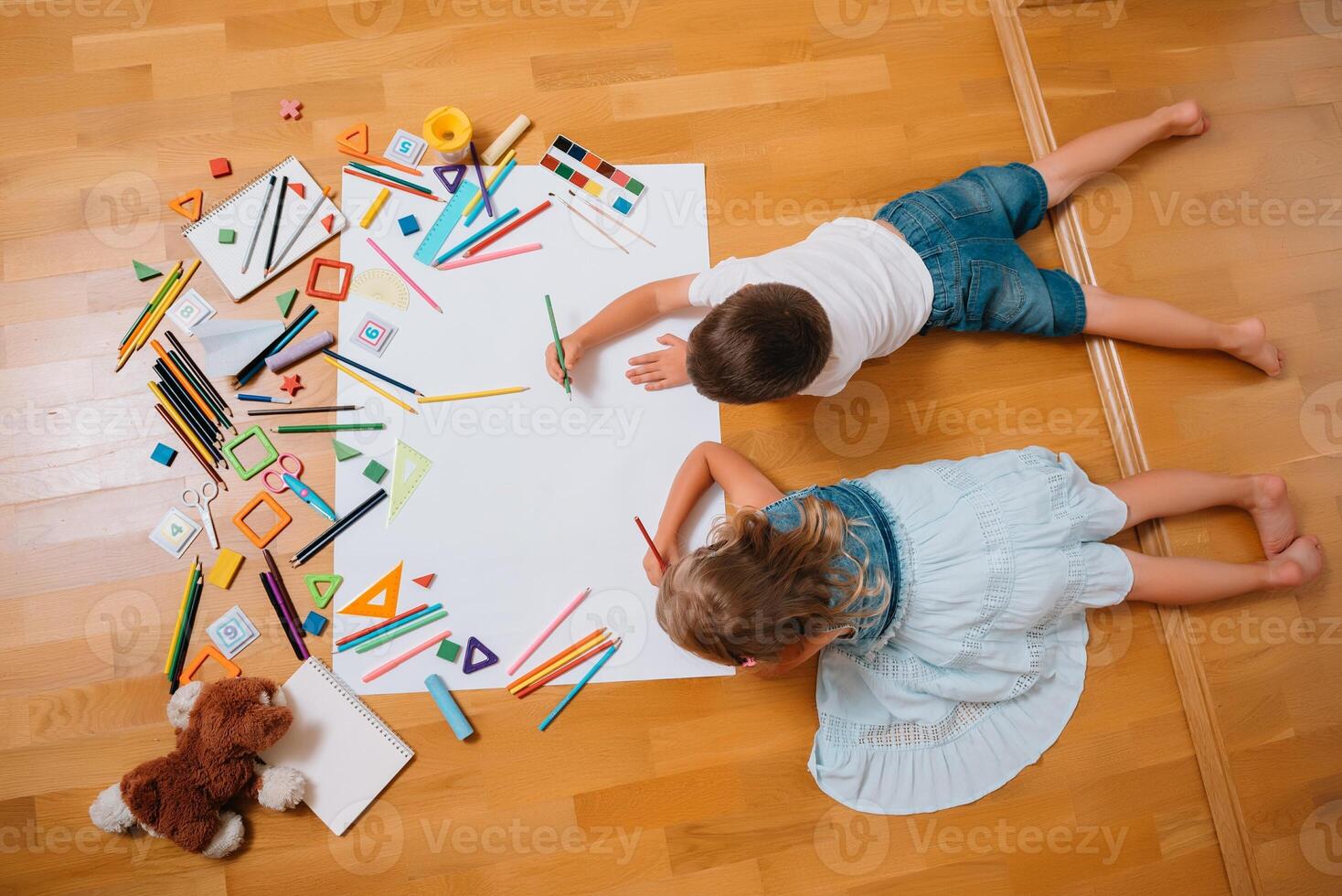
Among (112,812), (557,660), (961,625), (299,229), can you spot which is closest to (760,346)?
(961,625)

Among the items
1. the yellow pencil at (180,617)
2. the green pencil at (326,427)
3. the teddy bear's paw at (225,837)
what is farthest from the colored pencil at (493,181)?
the teddy bear's paw at (225,837)

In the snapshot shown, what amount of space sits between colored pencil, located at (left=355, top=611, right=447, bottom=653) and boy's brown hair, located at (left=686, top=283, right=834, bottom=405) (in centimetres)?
52

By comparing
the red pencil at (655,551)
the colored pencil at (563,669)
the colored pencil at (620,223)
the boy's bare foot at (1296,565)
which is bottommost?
the boy's bare foot at (1296,565)

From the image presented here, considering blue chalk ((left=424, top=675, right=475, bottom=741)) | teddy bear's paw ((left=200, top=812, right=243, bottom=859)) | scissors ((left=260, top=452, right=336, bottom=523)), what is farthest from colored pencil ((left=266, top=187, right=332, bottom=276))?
teddy bear's paw ((left=200, top=812, right=243, bottom=859))

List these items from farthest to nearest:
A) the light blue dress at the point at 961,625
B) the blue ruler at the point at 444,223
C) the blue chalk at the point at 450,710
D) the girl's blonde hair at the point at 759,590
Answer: the blue ruler at the point at 444,223 < the blue chalk at the point at 450,710 < the light blue dress at the point at 961,625 < the girl's blonde hair at the point at 759,590

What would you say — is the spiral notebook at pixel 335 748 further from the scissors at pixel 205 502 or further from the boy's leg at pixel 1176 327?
the boy's leg at pixel 1176 327

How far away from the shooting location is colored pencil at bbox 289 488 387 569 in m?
1.21

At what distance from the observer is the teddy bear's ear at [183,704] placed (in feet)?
3.72

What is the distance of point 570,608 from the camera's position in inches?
47.9

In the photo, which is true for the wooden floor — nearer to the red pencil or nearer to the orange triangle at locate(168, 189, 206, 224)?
the orange triangle at locate(168, 189, 206, 224)

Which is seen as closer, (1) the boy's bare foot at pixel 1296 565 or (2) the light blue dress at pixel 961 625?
(2) the light blue dress at pixel 961 625

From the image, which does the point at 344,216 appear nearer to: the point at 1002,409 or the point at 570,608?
the point at 570,608

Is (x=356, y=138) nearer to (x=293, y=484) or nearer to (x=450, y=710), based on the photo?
(x=293, y=484)

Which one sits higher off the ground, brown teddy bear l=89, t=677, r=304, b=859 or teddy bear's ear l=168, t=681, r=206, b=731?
teddy bear's ear l=168, t=681, r=206, b=731
